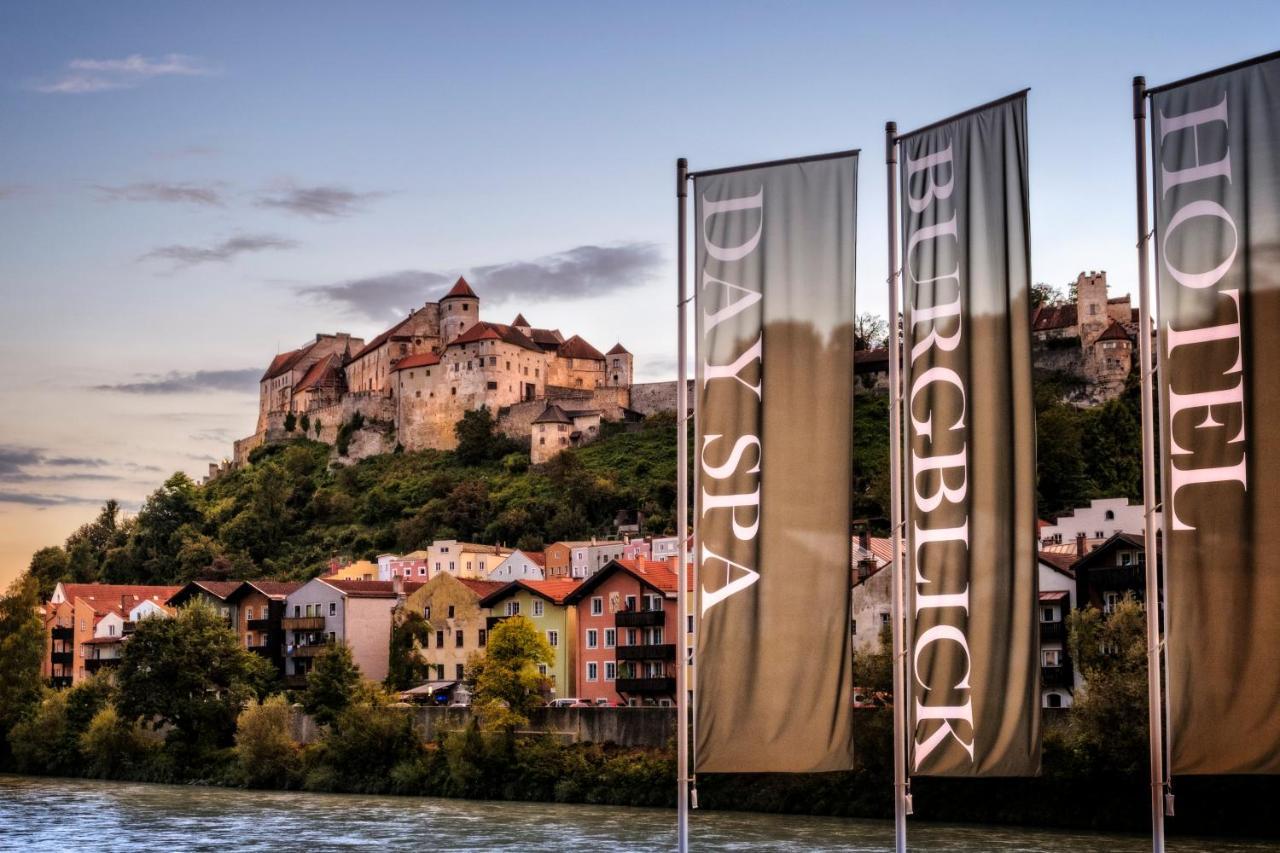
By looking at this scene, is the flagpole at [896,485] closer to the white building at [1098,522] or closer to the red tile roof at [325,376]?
the white building at [1098,522]

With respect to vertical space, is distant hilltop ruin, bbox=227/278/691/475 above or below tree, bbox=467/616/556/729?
above

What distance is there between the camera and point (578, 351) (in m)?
149

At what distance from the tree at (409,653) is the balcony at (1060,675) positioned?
28.0 meters

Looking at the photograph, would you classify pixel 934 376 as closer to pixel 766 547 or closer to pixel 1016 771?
pixel 766 547

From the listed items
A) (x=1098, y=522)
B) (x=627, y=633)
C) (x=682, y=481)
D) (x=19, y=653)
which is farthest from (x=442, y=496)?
(x=682, y=481)

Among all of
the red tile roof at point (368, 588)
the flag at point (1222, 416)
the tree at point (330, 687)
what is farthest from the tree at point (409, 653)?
the flag at point (1222, 416)

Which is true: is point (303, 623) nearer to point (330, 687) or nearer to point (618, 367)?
point (330, 687)

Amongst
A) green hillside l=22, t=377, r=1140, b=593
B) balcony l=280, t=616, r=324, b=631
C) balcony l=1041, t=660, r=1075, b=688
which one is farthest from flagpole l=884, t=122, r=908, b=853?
green hillside l=22, t=377, r=1140, b=593

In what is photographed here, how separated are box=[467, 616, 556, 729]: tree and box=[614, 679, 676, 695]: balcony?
458 cm

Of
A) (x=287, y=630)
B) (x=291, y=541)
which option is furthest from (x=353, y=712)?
(x=291, y=541)

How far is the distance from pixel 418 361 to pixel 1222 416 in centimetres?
13405

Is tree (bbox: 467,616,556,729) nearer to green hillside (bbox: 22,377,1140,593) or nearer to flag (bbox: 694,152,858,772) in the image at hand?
flag (bbox: 694,152,858,772)

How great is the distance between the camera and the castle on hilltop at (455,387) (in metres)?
141

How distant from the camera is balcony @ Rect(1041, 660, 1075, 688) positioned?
50.2m
